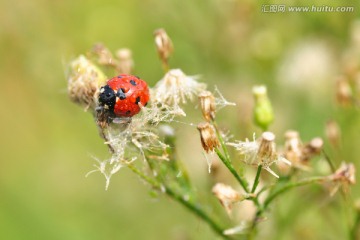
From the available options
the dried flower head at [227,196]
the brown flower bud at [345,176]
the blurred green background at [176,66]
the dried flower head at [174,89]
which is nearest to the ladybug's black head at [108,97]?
the dried flower head at [174,89]

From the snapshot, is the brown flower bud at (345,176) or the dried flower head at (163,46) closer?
the brown flower bud at (345,176)

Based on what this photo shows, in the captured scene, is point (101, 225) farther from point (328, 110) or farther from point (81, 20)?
point (328, 110)

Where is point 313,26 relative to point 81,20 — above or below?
below

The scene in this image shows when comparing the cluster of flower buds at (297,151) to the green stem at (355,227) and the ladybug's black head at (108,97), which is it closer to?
the green stem at (355,227)

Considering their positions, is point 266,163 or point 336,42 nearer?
point 266,163

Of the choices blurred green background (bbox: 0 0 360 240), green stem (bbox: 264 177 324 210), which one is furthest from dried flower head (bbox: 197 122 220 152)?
blurred green background (bbox: 0 0 360 240)

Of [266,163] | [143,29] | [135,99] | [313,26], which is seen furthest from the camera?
[143,29]

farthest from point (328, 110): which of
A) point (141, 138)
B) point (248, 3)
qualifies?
point (141, 138)

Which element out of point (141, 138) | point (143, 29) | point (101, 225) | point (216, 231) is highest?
point (143, 29)
